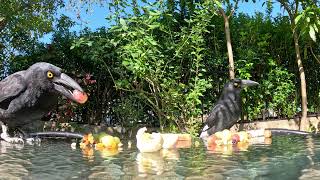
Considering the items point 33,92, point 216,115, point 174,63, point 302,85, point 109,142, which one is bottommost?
point 109,142

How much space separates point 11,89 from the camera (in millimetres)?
4988

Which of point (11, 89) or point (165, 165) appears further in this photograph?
point (11, 89)

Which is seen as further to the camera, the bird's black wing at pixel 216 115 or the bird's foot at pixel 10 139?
the bird's black wing at pixel 216 115

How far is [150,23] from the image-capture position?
24.6 feet

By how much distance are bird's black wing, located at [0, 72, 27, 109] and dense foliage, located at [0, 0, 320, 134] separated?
8.27ft

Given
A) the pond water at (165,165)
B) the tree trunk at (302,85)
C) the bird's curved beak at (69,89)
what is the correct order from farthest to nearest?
1. the tree trunk at (302,85)
2. the bird's curved beak at (69,89)
3. the pond water at (165,165)

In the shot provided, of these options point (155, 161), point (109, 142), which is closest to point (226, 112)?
point (109, 142)

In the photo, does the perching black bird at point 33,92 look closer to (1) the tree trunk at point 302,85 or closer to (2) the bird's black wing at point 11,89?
(2) the bird's black wing at point 11,89

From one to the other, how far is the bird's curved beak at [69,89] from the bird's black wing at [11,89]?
380 millimetres

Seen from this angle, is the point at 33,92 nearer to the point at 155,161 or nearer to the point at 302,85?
the point at 155,161

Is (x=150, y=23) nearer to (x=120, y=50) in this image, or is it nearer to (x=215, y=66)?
(x=120, y=50)

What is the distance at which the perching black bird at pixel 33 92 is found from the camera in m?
4.87

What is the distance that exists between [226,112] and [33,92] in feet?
8.65

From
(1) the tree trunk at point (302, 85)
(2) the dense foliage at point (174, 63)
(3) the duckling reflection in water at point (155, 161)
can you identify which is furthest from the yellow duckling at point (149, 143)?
(1) the tree trunk at point (302, 85)
